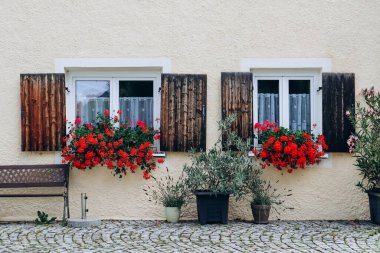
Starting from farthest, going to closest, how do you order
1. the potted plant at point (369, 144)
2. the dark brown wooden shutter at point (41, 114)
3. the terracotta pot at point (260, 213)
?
the dark brown wooden shutter at point (41, 114) < the terracotta pot at point (260, 213) < the potted plant at point (369, 144)

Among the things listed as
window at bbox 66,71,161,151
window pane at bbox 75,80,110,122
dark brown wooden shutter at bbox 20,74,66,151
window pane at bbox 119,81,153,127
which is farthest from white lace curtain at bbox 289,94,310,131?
dark brown wooden shutter at bbox 20,74,66,151

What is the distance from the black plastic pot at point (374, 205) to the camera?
7.85 m

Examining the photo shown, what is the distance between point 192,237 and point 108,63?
3002 millimetres

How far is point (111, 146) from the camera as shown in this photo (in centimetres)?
809

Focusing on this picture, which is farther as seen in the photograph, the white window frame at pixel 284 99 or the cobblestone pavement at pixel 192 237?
the white window frame at pixel 284 99

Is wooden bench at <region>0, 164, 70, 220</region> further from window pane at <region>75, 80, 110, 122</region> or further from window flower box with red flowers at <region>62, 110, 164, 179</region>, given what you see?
window pane at <region>75, 80, 110, 122</region>

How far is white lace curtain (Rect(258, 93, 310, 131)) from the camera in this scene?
8.64 metres

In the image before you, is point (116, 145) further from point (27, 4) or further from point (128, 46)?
point (27, 4)

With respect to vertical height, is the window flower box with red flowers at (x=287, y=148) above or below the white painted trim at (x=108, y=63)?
below

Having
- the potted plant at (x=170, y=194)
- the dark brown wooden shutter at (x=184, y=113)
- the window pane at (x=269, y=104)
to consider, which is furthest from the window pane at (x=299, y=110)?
the potted plant at (x=170, y=194)

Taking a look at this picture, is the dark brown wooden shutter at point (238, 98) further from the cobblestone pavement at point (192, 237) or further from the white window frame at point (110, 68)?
the cobblestone pavement at point (192, 237)

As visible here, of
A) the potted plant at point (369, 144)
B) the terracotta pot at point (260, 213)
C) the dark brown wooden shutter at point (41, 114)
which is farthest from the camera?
the dark brown wooden shutter at point (41, 114)

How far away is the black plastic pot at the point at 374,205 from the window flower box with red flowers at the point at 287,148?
2.91 feet

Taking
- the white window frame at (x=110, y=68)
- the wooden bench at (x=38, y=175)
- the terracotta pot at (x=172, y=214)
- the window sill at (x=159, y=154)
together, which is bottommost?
the terracotta pot at (x=172, y=214)
